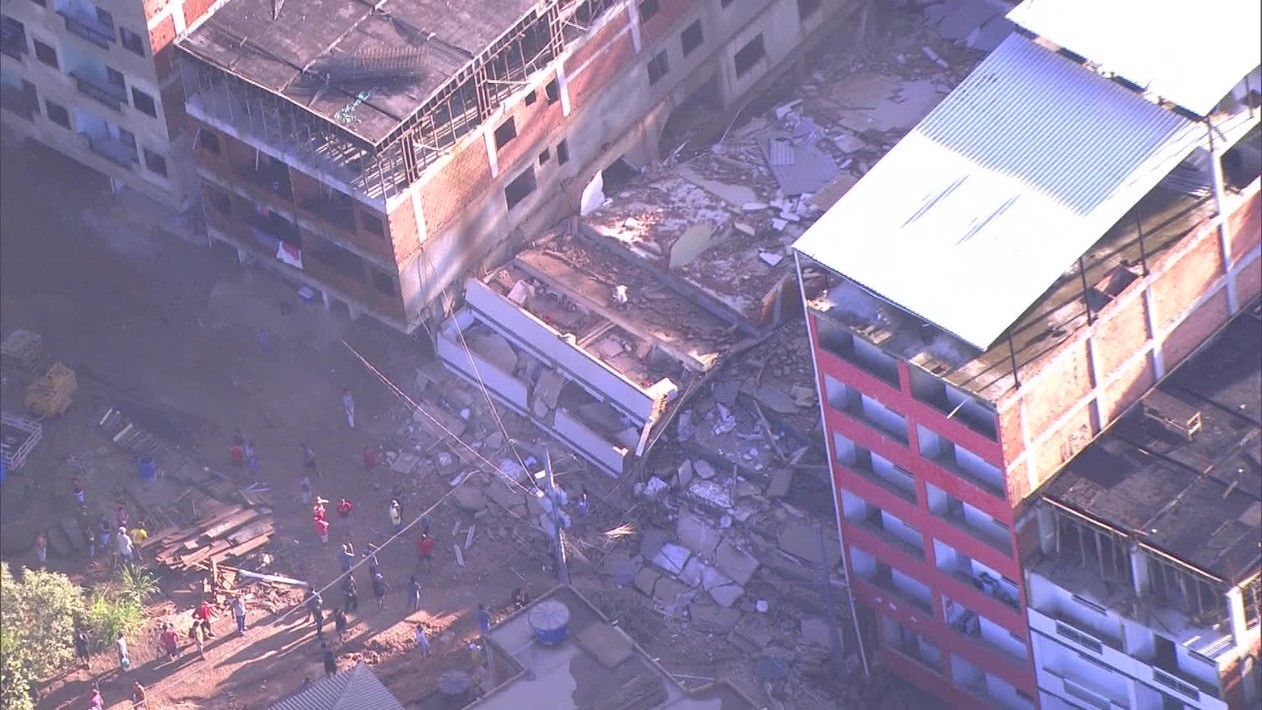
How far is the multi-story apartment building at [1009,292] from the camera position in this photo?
3346 inches

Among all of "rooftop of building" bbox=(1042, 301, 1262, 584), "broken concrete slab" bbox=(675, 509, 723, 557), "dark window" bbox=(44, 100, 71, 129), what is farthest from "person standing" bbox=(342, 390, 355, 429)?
"rooftop of building" bbox=(1042, 301, 1262, 584)

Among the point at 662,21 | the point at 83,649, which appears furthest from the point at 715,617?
the point at 662,21

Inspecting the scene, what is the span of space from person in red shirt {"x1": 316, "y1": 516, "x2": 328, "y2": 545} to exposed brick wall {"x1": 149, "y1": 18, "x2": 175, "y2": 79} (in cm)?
1446

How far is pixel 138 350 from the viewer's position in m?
101

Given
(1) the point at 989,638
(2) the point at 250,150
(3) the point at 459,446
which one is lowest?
(1) the point at 989,638

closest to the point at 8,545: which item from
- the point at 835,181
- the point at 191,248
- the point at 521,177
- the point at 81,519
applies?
the point at 81,519

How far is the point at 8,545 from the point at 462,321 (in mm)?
15100

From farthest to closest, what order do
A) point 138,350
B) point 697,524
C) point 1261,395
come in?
1. point 138,350
2. point 697,524
3. point 1261,395

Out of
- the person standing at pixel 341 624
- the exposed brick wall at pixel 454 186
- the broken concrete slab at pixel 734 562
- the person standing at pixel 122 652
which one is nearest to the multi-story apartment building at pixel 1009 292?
the broken concrete slab at pixel 734 562

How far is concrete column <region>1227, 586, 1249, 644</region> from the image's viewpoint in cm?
8294

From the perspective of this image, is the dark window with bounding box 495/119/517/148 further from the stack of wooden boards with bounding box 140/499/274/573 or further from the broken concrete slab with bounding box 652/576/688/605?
the broken concrete slab with bounding box 652/576/688/605

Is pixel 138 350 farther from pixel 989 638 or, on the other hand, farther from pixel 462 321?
pixel 989 638

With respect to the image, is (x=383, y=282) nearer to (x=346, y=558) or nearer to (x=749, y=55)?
(x=346, y=558)

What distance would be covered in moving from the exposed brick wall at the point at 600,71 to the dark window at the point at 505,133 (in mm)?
2500
